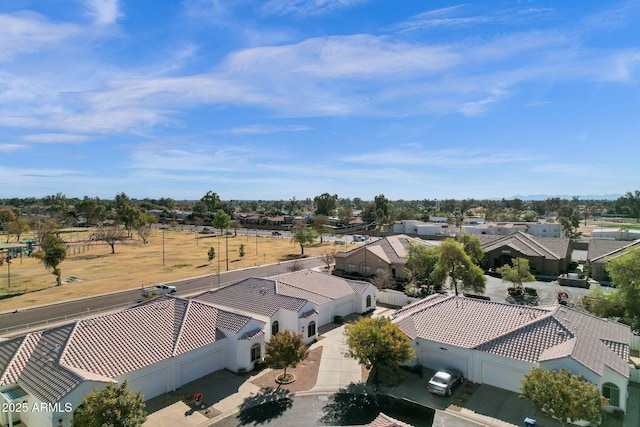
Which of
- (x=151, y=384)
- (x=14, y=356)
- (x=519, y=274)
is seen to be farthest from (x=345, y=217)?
(x=14, y=356)

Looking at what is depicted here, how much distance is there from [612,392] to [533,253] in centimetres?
4608

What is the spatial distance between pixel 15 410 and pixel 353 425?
20.3 meters

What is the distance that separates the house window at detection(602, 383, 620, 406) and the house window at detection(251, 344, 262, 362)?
24258 millimetres

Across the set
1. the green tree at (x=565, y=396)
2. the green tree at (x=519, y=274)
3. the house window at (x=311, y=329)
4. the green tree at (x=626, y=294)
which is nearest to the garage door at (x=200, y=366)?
the house window at (x=311, y=329)

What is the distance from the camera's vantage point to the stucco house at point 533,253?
210ft

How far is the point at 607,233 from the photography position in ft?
291

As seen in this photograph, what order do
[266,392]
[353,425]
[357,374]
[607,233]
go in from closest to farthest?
[353,425]
[266,392]
[357,374]
[607,233]

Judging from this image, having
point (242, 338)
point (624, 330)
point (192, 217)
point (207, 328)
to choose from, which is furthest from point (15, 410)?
point (192, 217)

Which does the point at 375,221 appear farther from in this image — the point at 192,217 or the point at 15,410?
the point at 15,410

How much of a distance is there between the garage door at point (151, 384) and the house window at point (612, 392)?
29.1 metres

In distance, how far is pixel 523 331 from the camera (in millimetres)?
27281

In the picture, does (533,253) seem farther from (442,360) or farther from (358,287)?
(442,360)

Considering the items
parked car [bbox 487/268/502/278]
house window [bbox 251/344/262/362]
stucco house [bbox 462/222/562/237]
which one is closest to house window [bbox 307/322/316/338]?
house window [bbox 251/344/262/362]

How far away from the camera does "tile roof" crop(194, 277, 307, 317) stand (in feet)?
115
